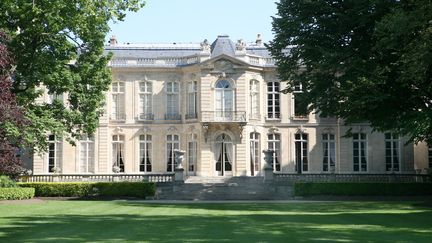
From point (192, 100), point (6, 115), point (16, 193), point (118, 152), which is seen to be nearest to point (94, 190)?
point (16, 193)

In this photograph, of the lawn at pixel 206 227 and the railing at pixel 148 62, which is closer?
the lawn at pixel 206 227

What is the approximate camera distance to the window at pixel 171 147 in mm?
42156

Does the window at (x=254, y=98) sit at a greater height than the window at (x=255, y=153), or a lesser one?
greater

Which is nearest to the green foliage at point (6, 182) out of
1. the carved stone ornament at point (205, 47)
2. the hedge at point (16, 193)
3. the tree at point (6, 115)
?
the hedge at point (16, 193)

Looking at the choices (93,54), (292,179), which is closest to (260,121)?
(292,179)

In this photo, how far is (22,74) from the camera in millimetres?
27297

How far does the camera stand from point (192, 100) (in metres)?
41.8

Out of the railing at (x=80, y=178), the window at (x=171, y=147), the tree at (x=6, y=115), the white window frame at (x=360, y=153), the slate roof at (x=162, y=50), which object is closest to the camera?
the tree at (x=6, y=115)

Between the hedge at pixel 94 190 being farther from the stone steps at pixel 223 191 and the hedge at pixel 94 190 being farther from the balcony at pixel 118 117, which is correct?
the balcony at pixel 118 117

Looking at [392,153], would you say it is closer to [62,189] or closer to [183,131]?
[183,131]

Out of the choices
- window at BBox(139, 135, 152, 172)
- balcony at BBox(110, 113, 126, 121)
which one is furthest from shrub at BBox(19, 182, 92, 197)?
balcony at BBox(110, 113, 126, 121)

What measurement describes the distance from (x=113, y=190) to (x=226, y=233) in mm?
19196

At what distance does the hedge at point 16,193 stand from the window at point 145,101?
41.7ft

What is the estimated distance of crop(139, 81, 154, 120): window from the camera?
42.5 meters
